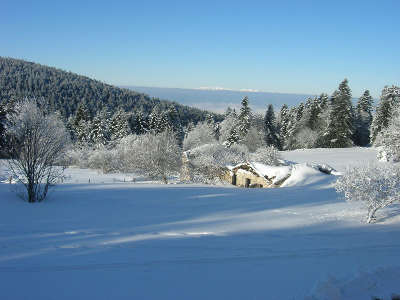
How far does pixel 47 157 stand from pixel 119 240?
330 inches

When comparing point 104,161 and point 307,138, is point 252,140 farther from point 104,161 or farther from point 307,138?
point 104,161

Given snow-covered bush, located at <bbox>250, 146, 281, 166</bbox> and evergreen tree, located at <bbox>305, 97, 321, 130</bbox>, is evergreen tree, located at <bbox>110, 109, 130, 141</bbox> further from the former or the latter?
evergreen tree, located at <bbox>305, 97, 321, 130</bbox>

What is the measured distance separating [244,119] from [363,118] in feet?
71.1

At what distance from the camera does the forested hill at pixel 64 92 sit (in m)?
105

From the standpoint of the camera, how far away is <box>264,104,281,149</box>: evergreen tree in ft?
172

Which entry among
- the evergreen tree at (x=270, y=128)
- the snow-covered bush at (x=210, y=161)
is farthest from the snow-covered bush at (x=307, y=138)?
the snow-covered bush at (x=210, y=161)

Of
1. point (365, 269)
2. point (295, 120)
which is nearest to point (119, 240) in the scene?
point (365, 269)

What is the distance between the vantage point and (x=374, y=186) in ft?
32.6

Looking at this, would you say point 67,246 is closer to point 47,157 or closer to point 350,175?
point 47,157

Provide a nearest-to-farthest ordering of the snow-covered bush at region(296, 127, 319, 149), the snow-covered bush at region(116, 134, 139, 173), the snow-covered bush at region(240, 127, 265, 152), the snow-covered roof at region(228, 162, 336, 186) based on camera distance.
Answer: the snow-covered roof at region(228, 162, 336, 186) → the snow-covered bush at region(116, 134, 139, 173) → the snow-covered bush at region(240, 127, 265, 152) → the snow-covered bush at region(296, 127, 319, 149)

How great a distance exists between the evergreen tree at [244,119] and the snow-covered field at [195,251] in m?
35.2

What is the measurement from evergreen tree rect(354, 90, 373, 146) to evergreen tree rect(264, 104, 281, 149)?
1394 cm

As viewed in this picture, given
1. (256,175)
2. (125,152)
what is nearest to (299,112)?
(256,175)

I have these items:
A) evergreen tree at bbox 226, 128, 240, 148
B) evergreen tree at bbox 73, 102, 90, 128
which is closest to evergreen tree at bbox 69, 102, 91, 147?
evergreen tree at bbox 73, 102, 90, 128
